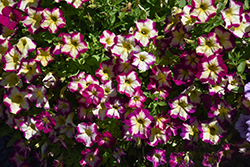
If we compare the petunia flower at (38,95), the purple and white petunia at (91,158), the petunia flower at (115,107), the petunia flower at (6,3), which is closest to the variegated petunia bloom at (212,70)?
the petunia flower at (115,107)

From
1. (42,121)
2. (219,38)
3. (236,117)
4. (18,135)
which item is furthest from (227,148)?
(18,135)

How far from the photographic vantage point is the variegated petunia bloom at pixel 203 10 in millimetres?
1647

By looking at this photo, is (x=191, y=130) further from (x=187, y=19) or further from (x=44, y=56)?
(x=44, y=56)

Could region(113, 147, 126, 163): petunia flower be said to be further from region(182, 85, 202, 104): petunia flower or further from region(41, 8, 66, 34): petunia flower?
region(41, 8, 66, 34): petunia flower

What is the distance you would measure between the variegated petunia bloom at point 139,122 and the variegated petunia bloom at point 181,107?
17 cm

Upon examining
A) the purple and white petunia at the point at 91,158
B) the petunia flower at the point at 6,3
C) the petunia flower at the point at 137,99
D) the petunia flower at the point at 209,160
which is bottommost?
the petunia flower at the point at 209,160

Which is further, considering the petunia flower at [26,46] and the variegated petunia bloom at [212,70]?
the petunia flower at [26,46]

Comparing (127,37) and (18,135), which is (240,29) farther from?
(18,135)

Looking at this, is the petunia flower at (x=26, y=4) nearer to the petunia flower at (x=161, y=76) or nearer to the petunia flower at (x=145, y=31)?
the petunia flower at (x=145, y=31)

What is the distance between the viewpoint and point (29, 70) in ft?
6.07

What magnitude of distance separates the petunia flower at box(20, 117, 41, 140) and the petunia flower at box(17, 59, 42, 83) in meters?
0.30

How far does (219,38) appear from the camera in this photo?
1.74 meters

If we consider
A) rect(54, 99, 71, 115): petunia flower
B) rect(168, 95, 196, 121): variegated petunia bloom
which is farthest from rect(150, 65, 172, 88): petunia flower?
rect(54, 99, 71, 115): petunia flower

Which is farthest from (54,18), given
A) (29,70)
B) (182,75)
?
(182,75)
